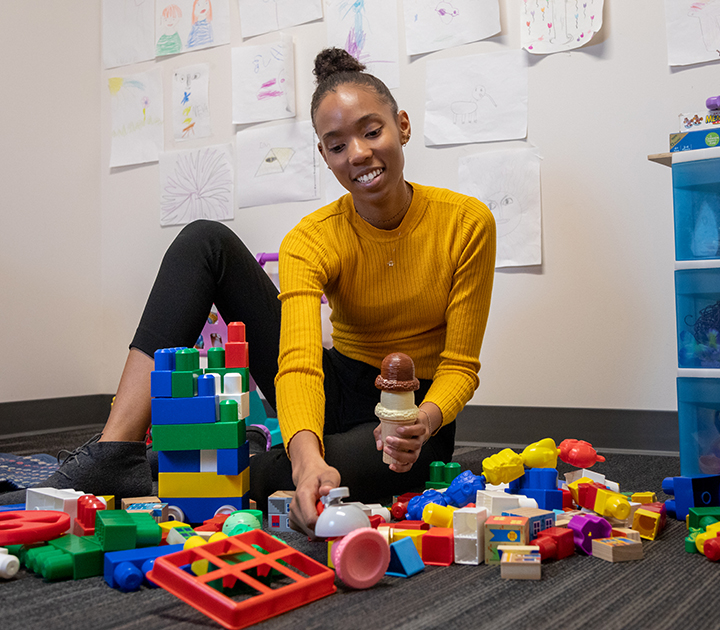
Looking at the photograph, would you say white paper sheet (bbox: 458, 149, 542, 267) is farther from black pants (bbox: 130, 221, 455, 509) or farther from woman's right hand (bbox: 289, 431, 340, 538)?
woman's right hand (bbox: 289, 431, 340, 538)

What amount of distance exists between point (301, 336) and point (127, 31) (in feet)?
5.68

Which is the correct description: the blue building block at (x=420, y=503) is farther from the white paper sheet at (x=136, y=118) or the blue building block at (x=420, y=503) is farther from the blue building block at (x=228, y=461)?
the white paper sheet at (x=136, y=118)

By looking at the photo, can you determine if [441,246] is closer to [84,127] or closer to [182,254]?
[182,254]

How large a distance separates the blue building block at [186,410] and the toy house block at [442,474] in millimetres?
350

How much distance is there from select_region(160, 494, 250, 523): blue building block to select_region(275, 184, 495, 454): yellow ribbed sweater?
0.86 ft

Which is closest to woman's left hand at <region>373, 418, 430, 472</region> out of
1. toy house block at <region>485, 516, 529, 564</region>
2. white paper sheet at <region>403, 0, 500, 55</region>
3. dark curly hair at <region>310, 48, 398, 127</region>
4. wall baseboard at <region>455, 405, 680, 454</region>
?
toy house block at <region>485, 516, 529, 564</region>

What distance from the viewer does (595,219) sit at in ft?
5.14

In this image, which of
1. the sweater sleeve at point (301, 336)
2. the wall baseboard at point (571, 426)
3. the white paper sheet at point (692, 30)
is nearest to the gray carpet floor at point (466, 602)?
the sweater sleeve at point (301, 336)

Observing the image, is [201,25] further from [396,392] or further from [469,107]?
[396,392]

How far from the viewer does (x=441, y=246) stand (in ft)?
3.48

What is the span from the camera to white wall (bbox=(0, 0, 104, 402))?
6.64 ft

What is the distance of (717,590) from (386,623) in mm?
325

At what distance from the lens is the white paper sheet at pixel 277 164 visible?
191cm

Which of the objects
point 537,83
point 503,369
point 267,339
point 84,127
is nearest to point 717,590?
point 267,339
